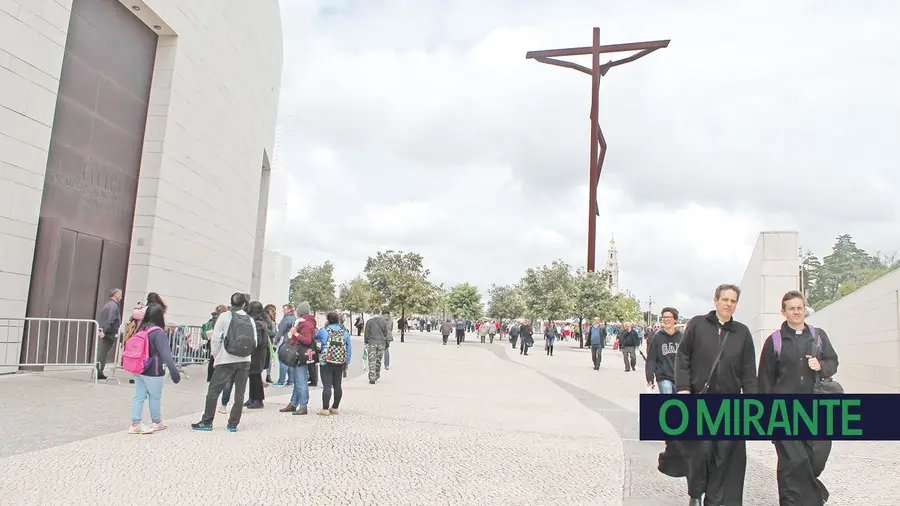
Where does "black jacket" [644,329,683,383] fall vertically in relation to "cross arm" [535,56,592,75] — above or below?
below

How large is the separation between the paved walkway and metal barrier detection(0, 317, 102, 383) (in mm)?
745

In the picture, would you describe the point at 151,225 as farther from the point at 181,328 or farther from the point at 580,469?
the point at 580,469

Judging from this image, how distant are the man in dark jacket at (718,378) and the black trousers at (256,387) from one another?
667cm

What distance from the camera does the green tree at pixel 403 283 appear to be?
156 feet

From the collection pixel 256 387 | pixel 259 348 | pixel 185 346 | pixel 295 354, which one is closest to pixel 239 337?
pixel 295 354

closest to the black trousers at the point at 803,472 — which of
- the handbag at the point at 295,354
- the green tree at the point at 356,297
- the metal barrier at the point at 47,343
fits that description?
the handbag at the point at 295,354

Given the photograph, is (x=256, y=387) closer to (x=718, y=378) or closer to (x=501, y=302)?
(x=718, y=378)

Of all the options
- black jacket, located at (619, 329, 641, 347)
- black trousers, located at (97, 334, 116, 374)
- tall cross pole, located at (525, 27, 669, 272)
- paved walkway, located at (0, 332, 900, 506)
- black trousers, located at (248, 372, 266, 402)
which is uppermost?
tall cross pole, located at (525, 27, 669, 272)

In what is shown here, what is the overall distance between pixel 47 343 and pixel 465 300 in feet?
257

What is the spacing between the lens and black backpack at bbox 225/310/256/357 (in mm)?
7820

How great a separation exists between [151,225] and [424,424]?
10584mm

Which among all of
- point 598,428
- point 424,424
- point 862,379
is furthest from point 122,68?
point 862,379

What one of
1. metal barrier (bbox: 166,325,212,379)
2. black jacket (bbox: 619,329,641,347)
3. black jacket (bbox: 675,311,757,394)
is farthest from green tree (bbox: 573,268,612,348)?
black jacket (bbox: 675,311,757,394)

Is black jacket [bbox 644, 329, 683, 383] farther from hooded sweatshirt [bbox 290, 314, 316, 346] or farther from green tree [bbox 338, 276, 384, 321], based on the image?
green tree [bbox 338, 276, 384, 321]
